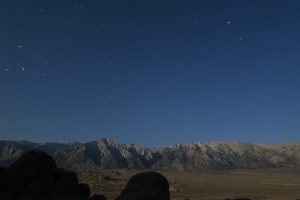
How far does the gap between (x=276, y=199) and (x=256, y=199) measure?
348cm

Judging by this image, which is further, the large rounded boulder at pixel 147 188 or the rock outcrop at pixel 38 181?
the rock outcrop at pixel 38 181

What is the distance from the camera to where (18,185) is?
33938mm

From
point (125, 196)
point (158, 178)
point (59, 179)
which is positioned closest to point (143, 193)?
point (125, 196)

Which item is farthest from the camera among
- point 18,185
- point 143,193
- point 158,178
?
point 18,185

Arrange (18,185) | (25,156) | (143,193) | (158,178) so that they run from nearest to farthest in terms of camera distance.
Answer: (143,193) → (158,178) → (18,185) → (25,156)

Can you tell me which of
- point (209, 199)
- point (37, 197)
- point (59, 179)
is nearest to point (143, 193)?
point (37, 197)

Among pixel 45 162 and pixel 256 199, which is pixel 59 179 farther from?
pixel 256 199

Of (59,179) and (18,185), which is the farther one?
(59,179)

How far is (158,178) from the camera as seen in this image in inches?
1211

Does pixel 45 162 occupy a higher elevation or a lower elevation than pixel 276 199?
higher

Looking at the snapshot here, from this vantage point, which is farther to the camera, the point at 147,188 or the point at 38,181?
the point at 38,181

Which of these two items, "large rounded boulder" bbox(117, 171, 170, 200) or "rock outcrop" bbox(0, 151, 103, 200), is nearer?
"large rounded boulder" bbox(117, 171, 170, 200)

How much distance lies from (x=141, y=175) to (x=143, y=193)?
3.35 metres

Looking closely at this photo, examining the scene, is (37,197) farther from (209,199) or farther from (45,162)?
(209,199)
